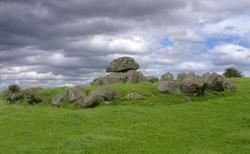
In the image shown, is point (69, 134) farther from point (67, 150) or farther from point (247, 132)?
point (247, 132)

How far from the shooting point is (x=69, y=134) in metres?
33.1

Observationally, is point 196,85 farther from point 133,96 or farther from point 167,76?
point 167,76

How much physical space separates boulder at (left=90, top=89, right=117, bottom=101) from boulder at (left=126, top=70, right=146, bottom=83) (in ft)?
37.0

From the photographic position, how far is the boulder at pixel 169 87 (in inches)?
2037

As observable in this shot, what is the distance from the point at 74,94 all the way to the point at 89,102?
3.66 metres

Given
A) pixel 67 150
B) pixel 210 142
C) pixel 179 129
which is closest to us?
pixel 67 150

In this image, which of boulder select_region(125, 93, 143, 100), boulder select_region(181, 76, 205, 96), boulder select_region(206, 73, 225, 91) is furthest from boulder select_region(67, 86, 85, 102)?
boulder select_region(206, 73, 225, 91)

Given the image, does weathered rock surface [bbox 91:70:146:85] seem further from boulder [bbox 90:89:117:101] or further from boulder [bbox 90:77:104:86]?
boulder [bbox 90:89:117:101]

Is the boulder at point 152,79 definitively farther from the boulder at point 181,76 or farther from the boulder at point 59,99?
the boulder at point 59,99

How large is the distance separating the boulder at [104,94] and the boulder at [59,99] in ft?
11.6

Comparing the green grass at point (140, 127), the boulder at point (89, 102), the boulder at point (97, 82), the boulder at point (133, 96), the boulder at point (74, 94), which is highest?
the boulder at point (97, 82)

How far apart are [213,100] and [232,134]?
1710 centimetres

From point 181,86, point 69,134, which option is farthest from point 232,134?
point 181,86

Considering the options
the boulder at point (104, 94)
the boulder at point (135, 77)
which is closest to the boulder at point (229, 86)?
the boulder at point (135, 77)
